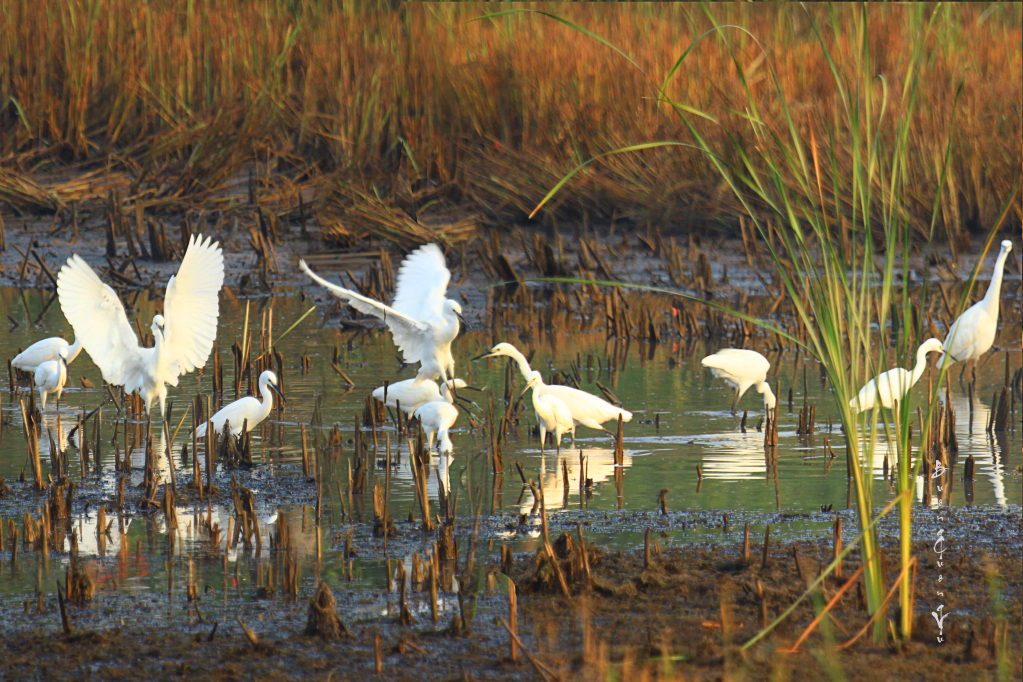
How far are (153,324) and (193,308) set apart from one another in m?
0.26

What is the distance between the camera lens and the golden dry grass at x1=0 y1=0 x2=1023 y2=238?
Answer: 14133 millimetres

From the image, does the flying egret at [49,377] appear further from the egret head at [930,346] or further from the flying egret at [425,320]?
the egret head at [930,346]

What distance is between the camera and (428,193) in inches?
580

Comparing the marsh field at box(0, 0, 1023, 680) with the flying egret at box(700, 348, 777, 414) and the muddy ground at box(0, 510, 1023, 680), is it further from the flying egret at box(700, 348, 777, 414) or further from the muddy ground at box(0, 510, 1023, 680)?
the flying egret at box(700, 348, 777, 414)

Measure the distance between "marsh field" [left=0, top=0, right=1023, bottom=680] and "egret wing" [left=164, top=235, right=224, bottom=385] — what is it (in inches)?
16.2

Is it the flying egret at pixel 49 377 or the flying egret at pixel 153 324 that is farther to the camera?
the flying egret at pixel 49 377

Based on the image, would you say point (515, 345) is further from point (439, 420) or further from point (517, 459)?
point (517, 459)

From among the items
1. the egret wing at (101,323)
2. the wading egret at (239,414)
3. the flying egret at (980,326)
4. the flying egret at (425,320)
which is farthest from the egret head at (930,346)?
the egret wing at (101,323)

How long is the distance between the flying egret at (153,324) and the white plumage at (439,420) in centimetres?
148

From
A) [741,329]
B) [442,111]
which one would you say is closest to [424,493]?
[741,329]

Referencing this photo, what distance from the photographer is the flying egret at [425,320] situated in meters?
8.32

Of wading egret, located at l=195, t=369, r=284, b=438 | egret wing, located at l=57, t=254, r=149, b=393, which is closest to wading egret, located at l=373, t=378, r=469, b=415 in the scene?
wading egret, located at l=195, t=369, r=284, b=438

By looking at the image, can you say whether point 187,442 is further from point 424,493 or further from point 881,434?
point 881,434

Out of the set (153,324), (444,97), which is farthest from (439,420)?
(444,97)
